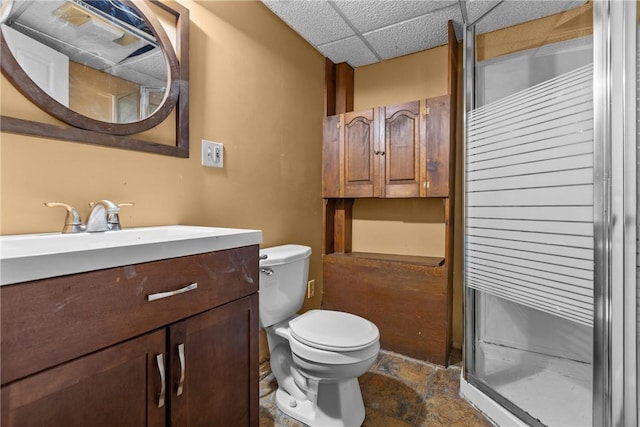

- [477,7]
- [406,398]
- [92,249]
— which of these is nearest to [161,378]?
[92,249]

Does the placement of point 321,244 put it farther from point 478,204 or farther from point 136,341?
point 136,341

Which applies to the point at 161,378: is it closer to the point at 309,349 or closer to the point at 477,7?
the point at 309,349

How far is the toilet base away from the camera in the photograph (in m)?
1.33

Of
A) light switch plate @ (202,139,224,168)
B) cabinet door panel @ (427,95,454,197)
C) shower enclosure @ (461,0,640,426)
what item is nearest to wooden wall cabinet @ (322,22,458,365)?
cabinet door panel @ (427,95,454,197)

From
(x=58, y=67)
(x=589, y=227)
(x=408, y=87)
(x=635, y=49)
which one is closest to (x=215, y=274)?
(x=58, y=67)

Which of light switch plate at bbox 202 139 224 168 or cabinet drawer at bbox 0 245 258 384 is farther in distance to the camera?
light switch plate at bbox 202 139 224 168

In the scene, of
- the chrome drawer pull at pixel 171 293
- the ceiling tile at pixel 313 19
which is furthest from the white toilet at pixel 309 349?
the ceiling tile at pixel 313 19

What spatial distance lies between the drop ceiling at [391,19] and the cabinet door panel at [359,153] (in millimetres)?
467

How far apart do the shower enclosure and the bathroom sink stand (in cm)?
116

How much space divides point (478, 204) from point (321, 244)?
109cm

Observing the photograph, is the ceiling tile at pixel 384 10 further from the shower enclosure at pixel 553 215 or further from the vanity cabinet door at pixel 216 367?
the vanity cabinet door at pixel 216 367

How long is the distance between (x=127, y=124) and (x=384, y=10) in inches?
57.5

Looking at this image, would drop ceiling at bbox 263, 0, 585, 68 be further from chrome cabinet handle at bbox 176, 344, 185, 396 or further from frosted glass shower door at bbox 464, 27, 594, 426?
chrome cabinet handle at bbox 176, 344, 185, 396

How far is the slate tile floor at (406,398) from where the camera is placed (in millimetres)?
1398
